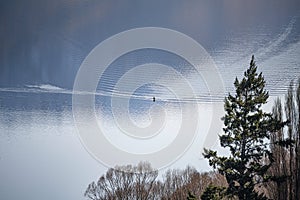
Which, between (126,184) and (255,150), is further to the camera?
(126,184)

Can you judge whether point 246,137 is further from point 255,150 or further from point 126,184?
point 126,184

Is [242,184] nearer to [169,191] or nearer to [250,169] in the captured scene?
[250,169]

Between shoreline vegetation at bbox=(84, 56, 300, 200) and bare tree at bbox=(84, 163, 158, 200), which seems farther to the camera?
bare tree at bbox=(84, 163, 158, 200)

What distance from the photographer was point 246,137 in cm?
671

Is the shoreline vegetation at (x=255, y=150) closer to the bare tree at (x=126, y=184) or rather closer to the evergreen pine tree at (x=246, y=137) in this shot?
the evergreen pine tree at (x=246, y=137)

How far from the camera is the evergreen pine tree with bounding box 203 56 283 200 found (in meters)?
6.63

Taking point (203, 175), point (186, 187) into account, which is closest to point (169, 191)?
point (186, 187)

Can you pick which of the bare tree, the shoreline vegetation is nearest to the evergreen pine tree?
the shoreline vegetation

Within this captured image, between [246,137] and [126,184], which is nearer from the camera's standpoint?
[246,137]

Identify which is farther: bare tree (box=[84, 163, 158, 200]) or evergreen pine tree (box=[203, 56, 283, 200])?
bare tree (box=[84, 163, 158, 200])

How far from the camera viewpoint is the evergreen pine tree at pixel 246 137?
21.8 ft

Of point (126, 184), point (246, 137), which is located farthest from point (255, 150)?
point (126, 184)

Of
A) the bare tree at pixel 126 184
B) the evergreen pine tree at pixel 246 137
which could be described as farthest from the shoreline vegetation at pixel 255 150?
the bare tree at pixel 126 184

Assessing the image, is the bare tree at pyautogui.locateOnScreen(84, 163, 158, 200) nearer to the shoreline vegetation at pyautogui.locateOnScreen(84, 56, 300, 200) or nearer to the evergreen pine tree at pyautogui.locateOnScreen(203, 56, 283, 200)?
the shoreline vegetation at pyautogui.locateOnScreen(84, 56, 300, 200)
